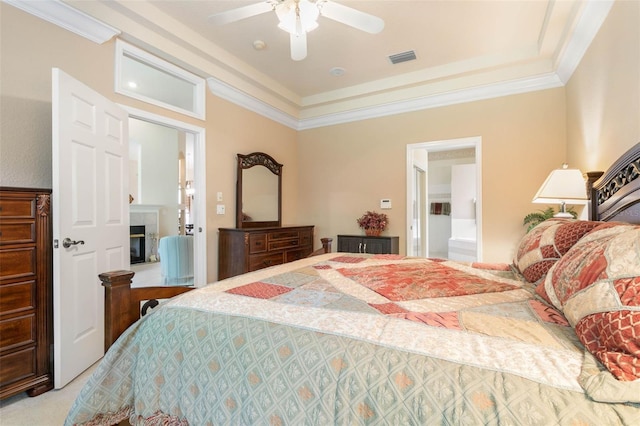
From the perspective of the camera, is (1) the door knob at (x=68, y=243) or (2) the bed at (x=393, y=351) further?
(1) the door knob at (x=68, y=243)

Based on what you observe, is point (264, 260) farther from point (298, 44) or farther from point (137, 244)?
point (137, 244)

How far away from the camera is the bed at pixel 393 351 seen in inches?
29.3

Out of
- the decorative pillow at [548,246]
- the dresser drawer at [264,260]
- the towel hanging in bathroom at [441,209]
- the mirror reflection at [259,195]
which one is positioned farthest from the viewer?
the towel hanging in bathroom at [441,209]

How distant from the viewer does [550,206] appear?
3494 mm

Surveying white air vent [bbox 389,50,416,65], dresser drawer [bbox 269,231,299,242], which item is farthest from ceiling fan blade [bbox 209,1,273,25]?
dresser drawer [bbox 269,231,299,242]

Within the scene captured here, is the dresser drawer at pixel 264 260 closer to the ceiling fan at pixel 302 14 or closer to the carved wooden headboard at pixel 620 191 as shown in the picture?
the ceiling fan at pixel 302 14

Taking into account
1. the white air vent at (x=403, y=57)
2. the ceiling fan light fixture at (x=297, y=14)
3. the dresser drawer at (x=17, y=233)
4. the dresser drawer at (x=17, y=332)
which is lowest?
the dresser drawer at (x=17, y=332)

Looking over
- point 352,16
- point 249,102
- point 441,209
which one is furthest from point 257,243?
point 441,209

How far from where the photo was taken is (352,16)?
210cm

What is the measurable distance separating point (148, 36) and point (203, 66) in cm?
64

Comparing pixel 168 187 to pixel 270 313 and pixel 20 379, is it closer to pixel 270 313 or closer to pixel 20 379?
pixel 20 379

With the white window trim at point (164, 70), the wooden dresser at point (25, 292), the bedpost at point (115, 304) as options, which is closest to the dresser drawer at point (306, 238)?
the white window trim at point (164, 70)

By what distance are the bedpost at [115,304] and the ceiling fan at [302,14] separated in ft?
5.97

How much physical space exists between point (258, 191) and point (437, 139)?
2583mm
